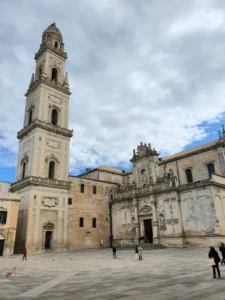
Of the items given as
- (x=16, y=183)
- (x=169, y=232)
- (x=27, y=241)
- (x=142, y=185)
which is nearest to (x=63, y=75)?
(x=16, y=183)

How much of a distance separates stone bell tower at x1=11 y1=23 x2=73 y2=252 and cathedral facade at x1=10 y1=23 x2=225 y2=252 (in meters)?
0.12

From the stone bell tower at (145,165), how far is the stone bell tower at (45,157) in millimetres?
10953

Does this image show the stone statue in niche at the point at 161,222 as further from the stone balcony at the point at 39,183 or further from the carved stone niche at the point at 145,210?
the stone balcony at the point at 39,183

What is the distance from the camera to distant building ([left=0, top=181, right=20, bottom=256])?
26.2 meters

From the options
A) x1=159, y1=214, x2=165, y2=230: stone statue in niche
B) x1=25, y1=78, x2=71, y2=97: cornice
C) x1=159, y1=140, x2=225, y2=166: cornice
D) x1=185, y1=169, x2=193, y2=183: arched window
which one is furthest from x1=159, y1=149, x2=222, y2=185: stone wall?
x1=25, y1=78, x2=71, y2=97: cornice

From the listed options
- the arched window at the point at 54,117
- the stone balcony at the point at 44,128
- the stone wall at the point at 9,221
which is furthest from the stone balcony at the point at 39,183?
the arched window at the point at 54,117

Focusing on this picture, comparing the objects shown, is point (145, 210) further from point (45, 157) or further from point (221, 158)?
point (45, 157)

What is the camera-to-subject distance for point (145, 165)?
37812 millimetres

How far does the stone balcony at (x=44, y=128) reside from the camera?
3441cm

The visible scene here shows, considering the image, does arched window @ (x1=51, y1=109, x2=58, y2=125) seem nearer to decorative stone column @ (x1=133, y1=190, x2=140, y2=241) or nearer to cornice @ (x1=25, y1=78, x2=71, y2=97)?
cornice @ (x1=25, y1=78, x2=71, y2=97)

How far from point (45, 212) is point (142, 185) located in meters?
14.8

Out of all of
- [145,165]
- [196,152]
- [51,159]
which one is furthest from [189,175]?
[51,159]

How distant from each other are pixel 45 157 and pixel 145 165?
14879mm

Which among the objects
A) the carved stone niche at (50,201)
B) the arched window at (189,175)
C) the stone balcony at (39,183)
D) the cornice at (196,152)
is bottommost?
the carved stone niche at (50,201)
